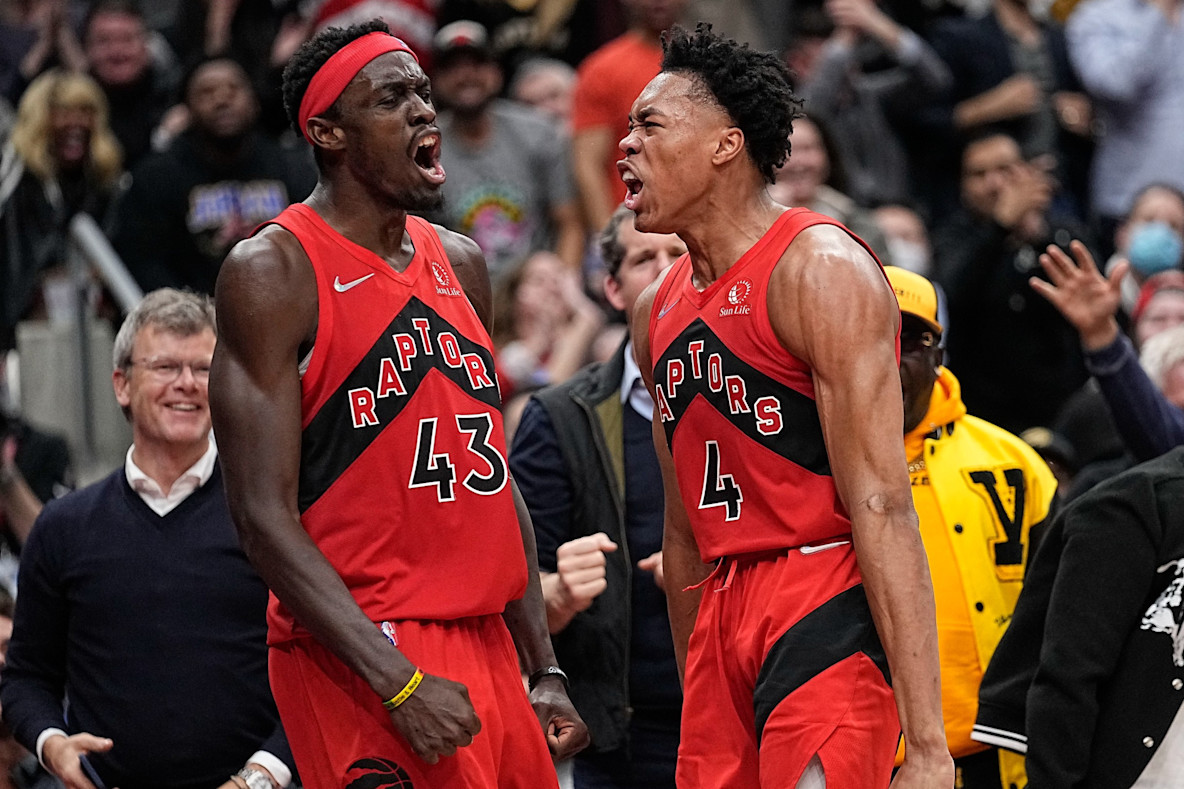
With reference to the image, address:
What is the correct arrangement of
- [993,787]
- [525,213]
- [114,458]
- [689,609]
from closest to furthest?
[689,609] → [993,787] → [114,458] → [525,213]

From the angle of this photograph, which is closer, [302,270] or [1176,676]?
[302,270]

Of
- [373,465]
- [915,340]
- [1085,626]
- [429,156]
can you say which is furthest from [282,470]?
[1085,626]

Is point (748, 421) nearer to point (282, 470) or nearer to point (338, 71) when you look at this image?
point (282, 470)

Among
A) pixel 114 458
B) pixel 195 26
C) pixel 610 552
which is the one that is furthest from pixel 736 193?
pixel 195 26

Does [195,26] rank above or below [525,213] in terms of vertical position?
above

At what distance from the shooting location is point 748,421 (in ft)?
12.7

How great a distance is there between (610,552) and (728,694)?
126cm

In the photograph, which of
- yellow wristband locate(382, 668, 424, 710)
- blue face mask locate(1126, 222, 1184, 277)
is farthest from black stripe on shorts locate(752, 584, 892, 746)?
blue face mask locate(1126, 222, 1184, 277)

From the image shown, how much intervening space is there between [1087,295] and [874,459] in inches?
94.7

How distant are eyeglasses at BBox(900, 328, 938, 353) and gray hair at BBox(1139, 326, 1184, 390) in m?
1.68

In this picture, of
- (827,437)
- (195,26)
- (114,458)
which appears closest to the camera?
(827,437)

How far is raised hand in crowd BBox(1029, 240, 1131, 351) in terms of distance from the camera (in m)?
5.75

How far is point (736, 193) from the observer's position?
403cm

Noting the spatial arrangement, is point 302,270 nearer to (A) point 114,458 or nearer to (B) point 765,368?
(B) point 765,368
